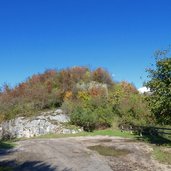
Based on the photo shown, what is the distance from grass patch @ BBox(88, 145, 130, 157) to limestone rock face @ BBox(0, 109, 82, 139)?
1026cm

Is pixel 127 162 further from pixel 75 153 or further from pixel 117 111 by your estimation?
pixel 117 111

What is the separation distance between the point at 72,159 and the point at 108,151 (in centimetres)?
374

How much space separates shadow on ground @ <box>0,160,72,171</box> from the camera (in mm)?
15500

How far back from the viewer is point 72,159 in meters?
18.1

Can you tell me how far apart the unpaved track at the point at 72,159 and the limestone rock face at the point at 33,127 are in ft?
34.2

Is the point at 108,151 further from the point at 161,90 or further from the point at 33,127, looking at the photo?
the point at 33,127

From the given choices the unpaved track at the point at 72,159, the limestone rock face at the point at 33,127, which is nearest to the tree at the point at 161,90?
the unpaved track at the point at 72,159

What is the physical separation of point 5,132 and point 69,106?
7534 millimetres

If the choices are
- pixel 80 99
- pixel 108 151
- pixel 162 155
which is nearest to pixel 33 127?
pixel 80 99

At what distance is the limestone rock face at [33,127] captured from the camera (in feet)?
109

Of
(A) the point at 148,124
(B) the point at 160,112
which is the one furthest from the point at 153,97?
(A) the point at 148,124

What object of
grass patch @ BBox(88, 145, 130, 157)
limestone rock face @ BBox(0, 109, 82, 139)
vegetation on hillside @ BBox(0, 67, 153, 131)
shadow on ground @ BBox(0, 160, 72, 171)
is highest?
vegetation on hillside @ BBox(0, 67, 153, 131)

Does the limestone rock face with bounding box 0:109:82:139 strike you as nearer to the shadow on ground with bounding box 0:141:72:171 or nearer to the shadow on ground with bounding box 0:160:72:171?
the shadow on ground with bounding box 0:141:72:171

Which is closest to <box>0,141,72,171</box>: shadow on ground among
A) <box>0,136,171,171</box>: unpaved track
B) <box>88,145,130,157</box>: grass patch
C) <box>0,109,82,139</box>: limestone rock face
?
<box>0,136,171,171</box>: unpaved track
